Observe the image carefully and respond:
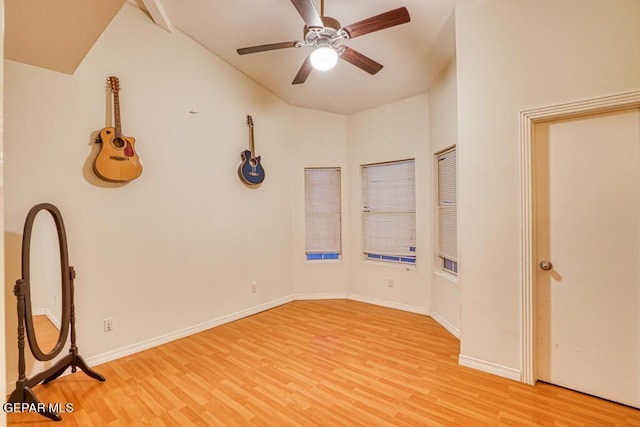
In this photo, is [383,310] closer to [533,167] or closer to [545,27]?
[533,167]

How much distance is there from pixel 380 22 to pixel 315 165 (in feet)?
8.38

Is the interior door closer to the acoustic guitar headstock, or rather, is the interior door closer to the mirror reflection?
the acoustic guitar headstock

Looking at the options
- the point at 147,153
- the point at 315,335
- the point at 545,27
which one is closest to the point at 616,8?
the point at 545,27

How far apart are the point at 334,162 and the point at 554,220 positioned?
2.85 m

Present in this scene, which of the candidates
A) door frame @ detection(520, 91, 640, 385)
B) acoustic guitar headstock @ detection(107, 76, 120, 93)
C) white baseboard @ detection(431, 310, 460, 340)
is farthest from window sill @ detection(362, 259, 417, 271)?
acoustic guitar headstock @ detection(107, 76, 120, 93)

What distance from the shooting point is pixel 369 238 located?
4398 millimetres

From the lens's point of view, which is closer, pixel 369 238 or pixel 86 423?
pixel 86 423

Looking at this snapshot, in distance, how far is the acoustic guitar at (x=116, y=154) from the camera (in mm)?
2518

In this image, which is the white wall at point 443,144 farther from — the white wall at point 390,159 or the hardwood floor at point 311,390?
the hardwood floor at point 311,390

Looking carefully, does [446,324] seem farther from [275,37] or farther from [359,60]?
[275,37]

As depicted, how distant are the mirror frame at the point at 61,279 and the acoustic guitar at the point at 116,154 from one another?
46 centimetres

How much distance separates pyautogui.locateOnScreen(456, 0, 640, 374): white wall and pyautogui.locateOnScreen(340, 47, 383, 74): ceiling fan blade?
26.9 inches

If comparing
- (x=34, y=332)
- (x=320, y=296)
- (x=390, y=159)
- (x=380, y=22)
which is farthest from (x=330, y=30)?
(x=320, y=296)

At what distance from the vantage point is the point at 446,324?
334 centimetres
